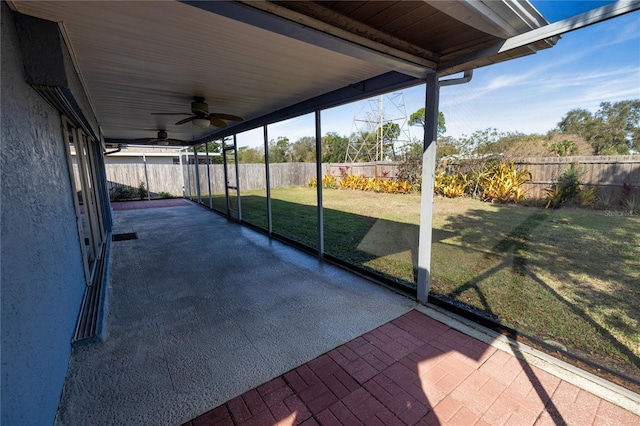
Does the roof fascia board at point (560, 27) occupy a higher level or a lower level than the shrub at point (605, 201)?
higher

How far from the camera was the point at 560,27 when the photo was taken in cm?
175

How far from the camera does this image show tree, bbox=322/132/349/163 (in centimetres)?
825

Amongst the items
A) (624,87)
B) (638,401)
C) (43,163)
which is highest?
(624,87)

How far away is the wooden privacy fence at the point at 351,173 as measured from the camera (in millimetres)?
2156

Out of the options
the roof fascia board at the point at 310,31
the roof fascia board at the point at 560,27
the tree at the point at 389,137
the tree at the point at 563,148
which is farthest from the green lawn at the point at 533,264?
the roof fascia board at the point at 310,31

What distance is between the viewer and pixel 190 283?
3.47 m

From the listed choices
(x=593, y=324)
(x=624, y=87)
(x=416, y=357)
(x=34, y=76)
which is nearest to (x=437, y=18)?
(x=624, y=87)

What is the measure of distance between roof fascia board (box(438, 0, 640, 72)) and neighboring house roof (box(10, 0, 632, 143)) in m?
0.02

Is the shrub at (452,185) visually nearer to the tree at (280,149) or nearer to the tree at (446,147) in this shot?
the tree at (446,147)

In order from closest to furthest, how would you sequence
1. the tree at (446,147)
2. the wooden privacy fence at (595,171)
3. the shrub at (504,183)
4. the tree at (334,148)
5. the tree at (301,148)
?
1. the wooden privacy fence at (595,171)
2. the tree at (446,147)
3. the shrub at (504,183)
4. the tree at (334,148)
5. the tree at (301,148)

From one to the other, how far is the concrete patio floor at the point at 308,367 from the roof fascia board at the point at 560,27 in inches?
89.4

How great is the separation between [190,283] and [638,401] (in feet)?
13.2

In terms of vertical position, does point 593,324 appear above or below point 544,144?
below

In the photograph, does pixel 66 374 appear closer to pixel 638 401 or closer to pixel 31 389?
pixel 31 389
